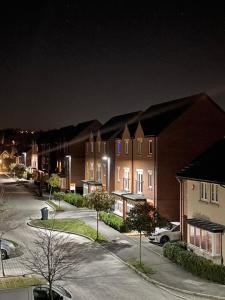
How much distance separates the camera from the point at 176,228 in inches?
1175

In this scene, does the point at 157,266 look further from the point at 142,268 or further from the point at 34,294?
the point at 34,294

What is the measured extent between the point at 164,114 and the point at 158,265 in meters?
20.3

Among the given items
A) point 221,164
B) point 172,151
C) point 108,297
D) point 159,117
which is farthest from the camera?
point 159,117

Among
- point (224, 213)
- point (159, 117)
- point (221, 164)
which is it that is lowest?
point (224, 213)

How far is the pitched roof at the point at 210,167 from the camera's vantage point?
934 inches

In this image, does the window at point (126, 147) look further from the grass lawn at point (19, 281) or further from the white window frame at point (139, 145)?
the grass lawn at point (19, 281)

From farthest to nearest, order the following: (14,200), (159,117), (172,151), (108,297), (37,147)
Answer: (37,147), (14,200), (159,117), (172,151), (108,297)

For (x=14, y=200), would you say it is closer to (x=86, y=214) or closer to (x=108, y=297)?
Answer: (x=86, y=214)

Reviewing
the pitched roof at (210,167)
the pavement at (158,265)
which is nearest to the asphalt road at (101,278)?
the pavement at (158,265)

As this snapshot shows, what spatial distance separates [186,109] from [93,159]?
1986 cm

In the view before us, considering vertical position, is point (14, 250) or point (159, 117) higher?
point (159, 117)

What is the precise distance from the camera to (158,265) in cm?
2300

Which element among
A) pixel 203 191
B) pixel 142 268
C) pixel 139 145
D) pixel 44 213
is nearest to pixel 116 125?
pixel 139 145

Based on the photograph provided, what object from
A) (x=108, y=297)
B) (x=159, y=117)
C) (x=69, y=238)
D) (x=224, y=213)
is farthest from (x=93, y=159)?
(x=108, y=297)
